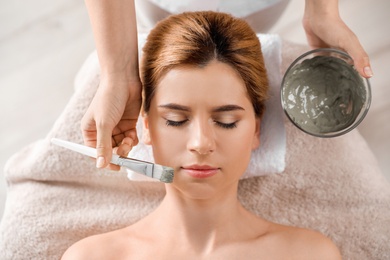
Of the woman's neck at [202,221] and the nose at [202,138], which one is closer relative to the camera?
the nose at [202,138]

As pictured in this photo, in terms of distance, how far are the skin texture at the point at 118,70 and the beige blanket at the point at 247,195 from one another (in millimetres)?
267

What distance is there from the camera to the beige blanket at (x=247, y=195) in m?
1.52

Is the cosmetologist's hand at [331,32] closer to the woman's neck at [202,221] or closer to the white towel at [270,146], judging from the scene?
the white towel at [270,146]

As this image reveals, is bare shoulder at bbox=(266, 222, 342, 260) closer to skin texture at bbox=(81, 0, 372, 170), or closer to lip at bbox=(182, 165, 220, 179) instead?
lip at bbox=(182, 165, 220, 179)

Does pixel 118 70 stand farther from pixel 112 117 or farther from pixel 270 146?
pixel 270 146

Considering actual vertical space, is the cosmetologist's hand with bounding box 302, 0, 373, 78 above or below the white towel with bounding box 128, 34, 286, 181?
above

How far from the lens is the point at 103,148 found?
3.85 feet

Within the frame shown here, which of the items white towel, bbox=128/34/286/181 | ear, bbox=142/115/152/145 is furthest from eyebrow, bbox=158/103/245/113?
white towel, bbox=128/34/286/181

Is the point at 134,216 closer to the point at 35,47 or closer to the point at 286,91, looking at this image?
the point at 286,91

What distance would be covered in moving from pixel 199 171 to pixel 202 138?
2.9 inches

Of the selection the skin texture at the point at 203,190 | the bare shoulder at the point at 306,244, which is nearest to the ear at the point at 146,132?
the skin texture at the point at 203,190

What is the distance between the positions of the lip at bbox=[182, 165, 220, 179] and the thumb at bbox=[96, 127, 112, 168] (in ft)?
0.54

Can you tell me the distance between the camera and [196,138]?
1217 millimetres

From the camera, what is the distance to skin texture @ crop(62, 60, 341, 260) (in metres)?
1.24
